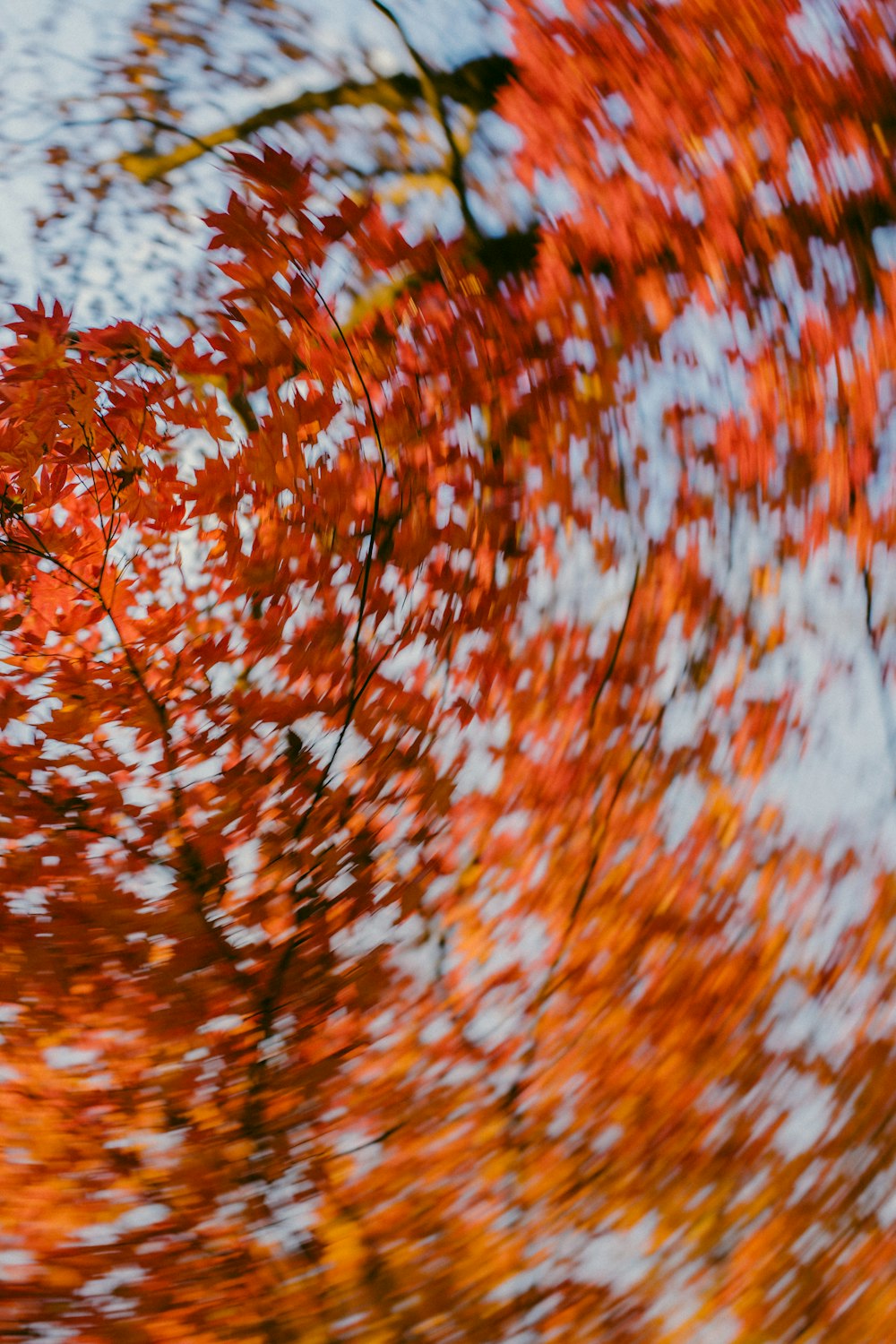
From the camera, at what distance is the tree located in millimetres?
2238

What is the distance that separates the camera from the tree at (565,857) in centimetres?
224

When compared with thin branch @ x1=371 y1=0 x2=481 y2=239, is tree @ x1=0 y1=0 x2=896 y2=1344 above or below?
below

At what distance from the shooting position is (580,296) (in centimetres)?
248

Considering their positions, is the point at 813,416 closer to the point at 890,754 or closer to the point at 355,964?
the point at 890,754

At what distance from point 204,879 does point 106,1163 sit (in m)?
1.07

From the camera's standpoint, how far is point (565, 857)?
8.61ft

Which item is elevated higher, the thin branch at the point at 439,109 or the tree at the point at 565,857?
the thin branch at the point at 439,109

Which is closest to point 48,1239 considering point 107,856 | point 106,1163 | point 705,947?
point 106,1163

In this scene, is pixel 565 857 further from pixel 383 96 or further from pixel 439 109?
pixel 383 96

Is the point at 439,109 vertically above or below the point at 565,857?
above

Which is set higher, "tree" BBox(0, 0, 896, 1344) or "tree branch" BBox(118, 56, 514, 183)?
"tree branch" BBox(118, 56, 514, 183)

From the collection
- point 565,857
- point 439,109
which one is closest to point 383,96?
point 439,109

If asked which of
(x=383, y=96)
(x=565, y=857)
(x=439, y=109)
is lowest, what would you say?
(x=565, y=857)

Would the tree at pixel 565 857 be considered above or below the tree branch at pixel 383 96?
below
